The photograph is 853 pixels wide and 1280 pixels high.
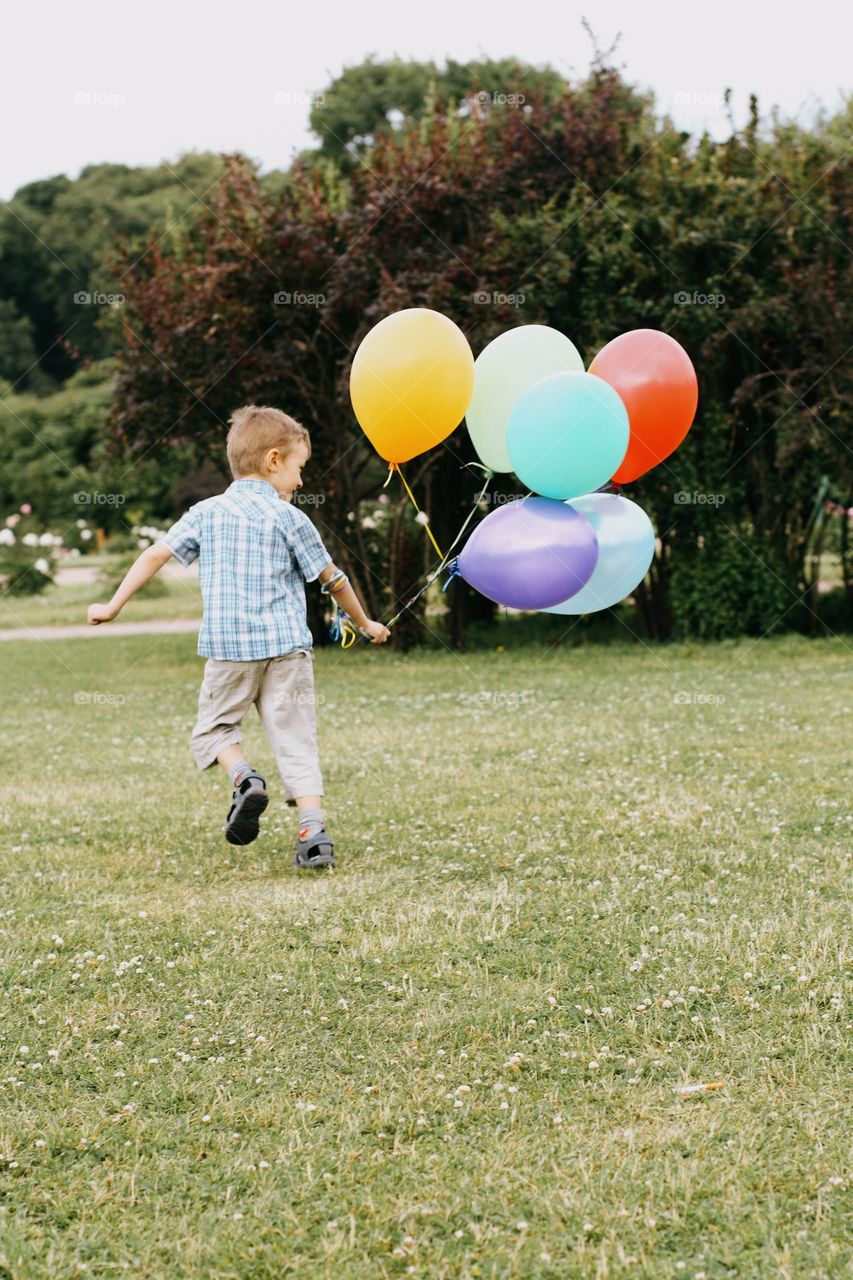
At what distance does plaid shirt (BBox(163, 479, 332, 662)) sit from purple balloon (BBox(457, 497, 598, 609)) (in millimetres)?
667

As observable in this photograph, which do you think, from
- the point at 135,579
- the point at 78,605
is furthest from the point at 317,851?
the point at 78,605

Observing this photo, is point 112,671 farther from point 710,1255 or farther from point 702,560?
point 710,1255

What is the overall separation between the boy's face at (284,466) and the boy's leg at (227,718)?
2.43 ft

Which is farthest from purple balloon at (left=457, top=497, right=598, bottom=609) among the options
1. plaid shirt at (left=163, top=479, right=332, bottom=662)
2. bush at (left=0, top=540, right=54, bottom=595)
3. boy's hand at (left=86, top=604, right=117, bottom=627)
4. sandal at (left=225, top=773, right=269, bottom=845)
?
bush at (left=0, top=540, right=54, bottom=595)

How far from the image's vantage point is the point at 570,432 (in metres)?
4.70

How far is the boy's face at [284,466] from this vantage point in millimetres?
5113

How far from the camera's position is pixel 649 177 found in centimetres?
1272

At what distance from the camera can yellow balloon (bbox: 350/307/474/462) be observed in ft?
16.1

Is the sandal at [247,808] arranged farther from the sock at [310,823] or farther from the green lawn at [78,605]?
the green lawn at [78,605]

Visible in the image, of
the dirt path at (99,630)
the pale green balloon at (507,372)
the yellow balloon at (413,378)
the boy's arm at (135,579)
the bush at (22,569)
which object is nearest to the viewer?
the boy's arm at (135,579)

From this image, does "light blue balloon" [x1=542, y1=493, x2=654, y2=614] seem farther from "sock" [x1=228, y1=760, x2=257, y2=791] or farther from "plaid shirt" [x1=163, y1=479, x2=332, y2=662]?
"sock" [x1=228, y1=760, x2=257, y2=791]

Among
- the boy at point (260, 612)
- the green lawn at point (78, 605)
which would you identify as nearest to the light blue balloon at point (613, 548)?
the boy at point (260, 612)

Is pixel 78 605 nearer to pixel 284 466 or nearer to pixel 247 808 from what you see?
pixel 284 466

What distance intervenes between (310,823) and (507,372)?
2.02 metres
